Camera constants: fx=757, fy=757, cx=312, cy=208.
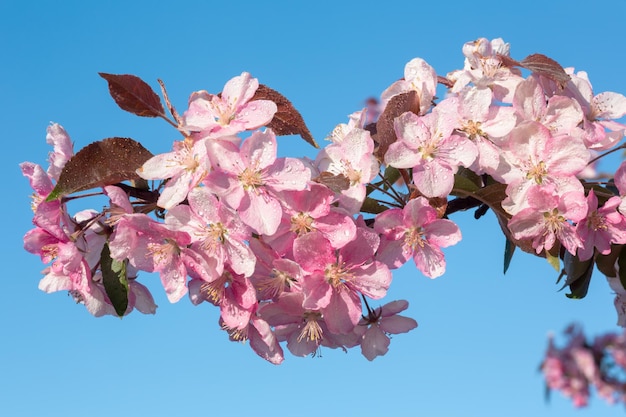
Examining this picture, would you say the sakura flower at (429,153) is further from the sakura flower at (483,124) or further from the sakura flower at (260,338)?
the sakura flower at (260,338)

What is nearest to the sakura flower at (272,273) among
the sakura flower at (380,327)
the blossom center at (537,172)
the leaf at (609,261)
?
the sakura flower at (380,327)

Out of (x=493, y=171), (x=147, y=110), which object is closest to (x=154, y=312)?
(x=147, y=110)

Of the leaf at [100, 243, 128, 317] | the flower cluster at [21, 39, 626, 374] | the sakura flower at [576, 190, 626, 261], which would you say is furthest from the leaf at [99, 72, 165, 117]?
the sakura flower at [576, 190, 626, 261]

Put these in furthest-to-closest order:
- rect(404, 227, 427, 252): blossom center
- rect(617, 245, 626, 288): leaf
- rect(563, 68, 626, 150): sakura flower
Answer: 1. rect(617, 245, 626, 288): leaf
2. rect(563, 68, 626, 150): sakura flower
3. rect(404, 227, 427, 252): blossom center

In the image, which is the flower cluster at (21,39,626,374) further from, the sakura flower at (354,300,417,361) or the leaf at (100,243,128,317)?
the sakura flower at (354,300,417,361)

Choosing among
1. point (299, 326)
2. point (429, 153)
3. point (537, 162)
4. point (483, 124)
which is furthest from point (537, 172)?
point (299, 326)

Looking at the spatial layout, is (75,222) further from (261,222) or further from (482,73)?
(482,73)
